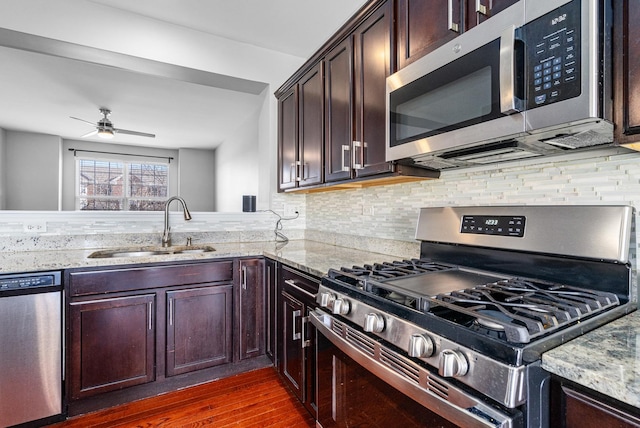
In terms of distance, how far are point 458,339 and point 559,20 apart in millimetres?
882

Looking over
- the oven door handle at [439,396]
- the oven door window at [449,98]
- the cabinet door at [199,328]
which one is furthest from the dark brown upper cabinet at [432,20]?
the cabinet door at [199,328]

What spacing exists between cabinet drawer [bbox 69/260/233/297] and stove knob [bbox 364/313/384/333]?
1.39 metres

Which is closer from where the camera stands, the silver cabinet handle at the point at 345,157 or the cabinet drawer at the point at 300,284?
the cabinet drawer at the point at 300,284


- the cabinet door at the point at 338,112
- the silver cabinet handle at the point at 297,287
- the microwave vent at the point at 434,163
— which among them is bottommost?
the silver cabinet handle at the point at 297,287

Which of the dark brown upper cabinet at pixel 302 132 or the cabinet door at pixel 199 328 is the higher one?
the dark brown upper cabinet at pixel 302 132

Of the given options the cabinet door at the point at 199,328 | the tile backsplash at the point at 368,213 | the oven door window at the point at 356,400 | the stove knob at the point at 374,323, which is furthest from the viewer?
the cabinet door at the point at 199,328

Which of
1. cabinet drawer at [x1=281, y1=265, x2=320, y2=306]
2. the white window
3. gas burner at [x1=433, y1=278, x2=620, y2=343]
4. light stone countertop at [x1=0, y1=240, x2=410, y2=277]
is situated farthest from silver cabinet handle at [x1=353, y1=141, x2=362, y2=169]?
the white window

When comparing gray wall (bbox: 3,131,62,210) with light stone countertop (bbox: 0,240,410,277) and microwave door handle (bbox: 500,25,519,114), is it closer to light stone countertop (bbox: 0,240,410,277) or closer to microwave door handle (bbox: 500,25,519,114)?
light stone countertop (bbox: 0,240,410,277)

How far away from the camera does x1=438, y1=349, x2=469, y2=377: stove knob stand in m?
0.73

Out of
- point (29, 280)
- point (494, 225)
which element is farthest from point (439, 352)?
point (29, 280)

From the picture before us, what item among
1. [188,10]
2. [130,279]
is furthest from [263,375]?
[188,10]

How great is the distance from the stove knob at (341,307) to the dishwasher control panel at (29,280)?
5.08 ft

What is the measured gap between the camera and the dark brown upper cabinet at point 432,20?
1067 millimetres

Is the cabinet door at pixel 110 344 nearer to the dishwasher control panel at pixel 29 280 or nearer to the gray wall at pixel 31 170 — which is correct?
the dishwasher control panel at pixel 29 280
